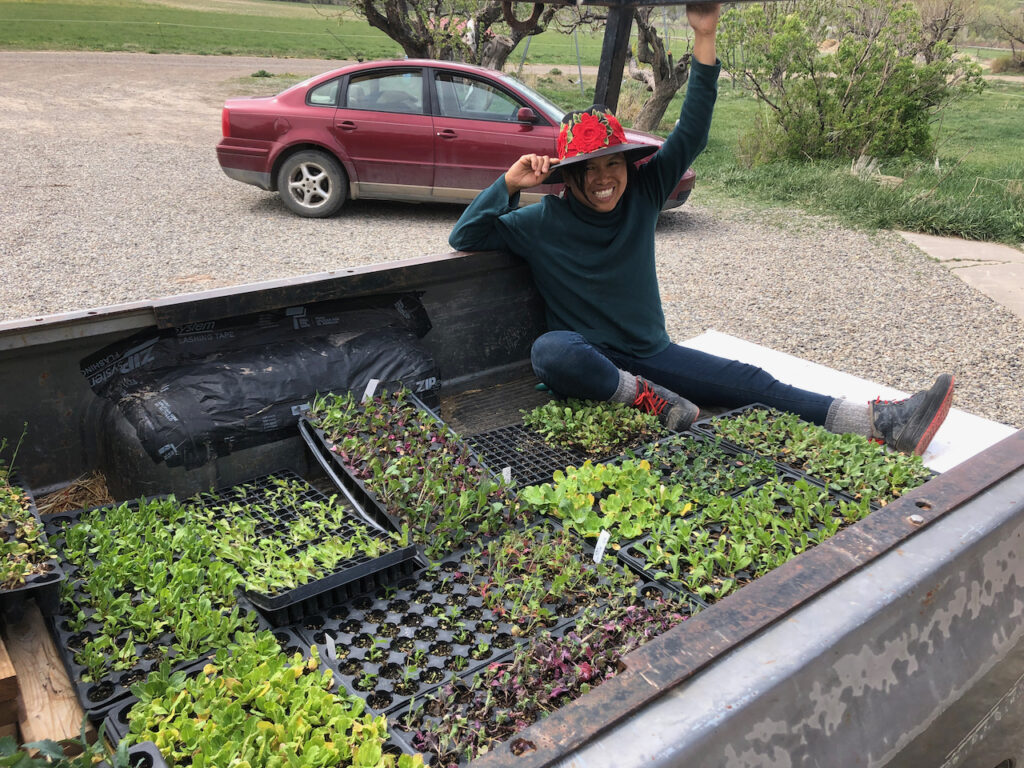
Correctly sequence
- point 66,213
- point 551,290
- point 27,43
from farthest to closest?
1. point 27,43
2. point 66,213
3. point 551,290

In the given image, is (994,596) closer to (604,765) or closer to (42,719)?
(604,765)

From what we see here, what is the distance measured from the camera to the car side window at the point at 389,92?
8812 millimetres

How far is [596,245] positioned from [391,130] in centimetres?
590

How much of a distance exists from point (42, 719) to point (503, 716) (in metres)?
0.97

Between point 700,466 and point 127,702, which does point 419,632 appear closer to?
point 127,702

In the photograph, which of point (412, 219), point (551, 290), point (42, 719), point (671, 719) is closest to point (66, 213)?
point (412, 219)

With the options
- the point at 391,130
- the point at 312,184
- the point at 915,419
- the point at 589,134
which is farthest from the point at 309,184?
the point at 915,419

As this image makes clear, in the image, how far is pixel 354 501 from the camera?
2.73m

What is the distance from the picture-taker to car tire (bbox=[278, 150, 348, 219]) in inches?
352

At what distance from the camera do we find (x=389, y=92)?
884cm

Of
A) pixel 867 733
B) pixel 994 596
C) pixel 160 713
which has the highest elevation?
pixel 994 596

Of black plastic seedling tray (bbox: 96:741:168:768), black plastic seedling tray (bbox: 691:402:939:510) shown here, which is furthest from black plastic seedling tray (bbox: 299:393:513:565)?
black plastic seedling tray (bbox: 96:741:168:768)

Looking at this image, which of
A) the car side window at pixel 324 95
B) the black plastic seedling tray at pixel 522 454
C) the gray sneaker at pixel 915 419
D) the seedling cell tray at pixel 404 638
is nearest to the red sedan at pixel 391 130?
the car side window at pixel 324 95

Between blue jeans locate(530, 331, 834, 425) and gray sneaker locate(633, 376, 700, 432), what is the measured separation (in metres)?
0.13
